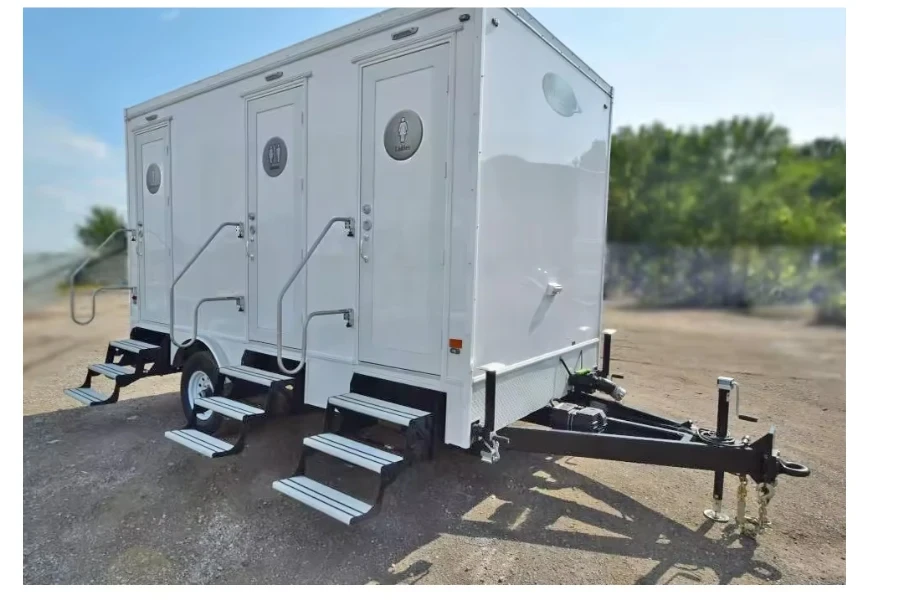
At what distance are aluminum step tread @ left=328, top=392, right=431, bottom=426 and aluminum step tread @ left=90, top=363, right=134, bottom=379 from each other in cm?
264

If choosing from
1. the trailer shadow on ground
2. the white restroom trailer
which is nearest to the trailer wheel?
the white restroom trailer

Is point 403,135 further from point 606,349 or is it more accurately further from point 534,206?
point 606,349

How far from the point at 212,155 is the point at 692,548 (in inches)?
175

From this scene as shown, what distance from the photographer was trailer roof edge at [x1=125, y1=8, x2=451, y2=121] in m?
2.81

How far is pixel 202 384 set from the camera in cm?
435

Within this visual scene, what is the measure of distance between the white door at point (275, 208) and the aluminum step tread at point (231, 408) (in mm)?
511

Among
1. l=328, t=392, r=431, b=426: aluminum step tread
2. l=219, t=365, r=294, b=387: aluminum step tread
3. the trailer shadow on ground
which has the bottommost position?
the trailer shadow on ground

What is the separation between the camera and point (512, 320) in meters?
2.98

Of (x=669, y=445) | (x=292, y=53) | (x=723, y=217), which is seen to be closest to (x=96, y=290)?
(x=292, y=53)

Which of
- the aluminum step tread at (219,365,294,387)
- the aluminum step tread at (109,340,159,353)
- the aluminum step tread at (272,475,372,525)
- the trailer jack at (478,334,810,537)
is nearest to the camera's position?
the aluminum step tread at (272,475,372,525)

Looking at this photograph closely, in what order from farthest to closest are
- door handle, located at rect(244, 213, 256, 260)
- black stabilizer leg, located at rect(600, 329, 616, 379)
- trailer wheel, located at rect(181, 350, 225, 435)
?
1. black stabilizer leg, located at rect(600, 329, 616, 379)
2. trailer wheel, located at rect(181, 350, 225, 435)
3. door handle, located at rect(244, 213, 256, 260)

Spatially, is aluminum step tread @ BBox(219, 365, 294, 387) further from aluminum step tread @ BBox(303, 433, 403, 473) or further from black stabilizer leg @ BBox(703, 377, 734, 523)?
black stabilizer leg @ BBox(703, 377, 734, 523)

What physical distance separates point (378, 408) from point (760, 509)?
2.16m

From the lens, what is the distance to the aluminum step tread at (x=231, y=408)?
10.7 feet
